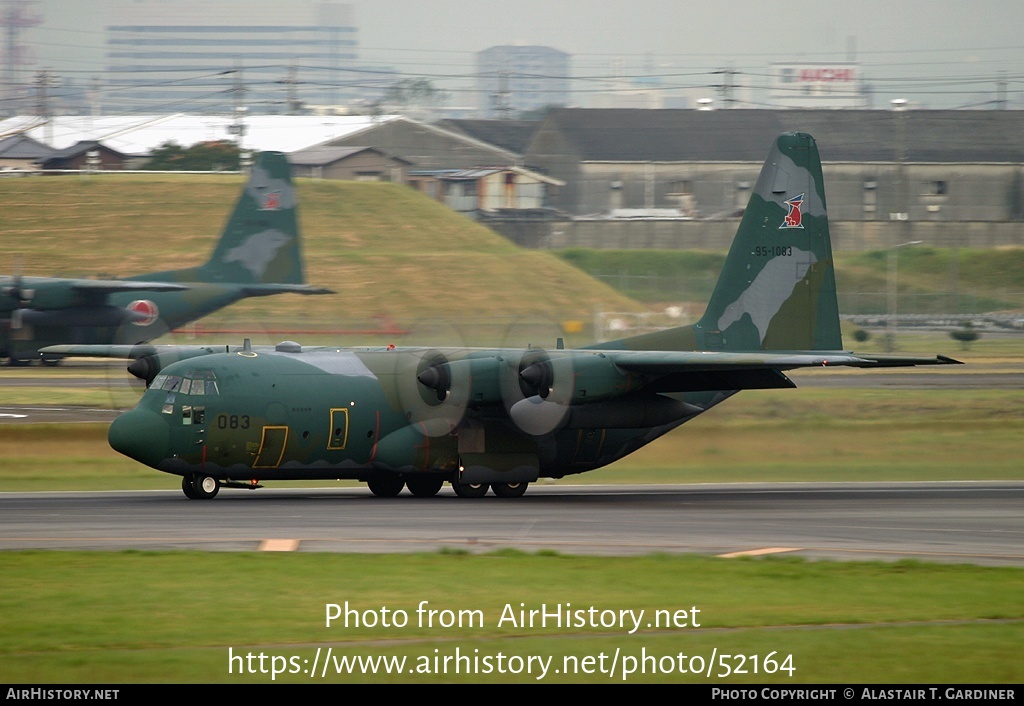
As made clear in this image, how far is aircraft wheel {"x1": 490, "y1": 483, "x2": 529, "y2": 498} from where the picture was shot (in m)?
27.8

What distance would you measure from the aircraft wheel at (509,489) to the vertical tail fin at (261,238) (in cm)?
2337

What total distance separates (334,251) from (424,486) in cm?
3877

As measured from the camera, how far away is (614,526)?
22.0m

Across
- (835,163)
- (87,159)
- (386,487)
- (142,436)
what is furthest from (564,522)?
(87,159)

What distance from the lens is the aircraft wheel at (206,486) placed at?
2581cm

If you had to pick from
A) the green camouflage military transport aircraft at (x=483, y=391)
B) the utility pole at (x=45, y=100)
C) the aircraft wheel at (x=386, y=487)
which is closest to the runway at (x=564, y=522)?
the aircraft wheel at (x=386, y=487)

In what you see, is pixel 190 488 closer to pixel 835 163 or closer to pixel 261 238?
pixel 261 238

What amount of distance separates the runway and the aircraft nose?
103cm

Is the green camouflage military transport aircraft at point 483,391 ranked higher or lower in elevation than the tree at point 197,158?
lower

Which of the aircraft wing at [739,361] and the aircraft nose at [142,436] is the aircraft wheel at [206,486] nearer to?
the aircraft nose at [142,436]

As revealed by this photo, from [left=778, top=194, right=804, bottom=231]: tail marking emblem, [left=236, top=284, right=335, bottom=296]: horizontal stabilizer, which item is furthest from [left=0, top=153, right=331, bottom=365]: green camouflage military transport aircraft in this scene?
[left=778, top=194, right=804, bottom=231]: tail marking emblem

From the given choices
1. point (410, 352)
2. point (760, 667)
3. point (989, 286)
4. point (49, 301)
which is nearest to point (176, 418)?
point (410, 352)

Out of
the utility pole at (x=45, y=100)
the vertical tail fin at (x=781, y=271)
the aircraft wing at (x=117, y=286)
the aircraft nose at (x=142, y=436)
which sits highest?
the utility pole at (x=45, y=100)

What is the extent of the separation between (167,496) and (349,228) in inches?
1725
